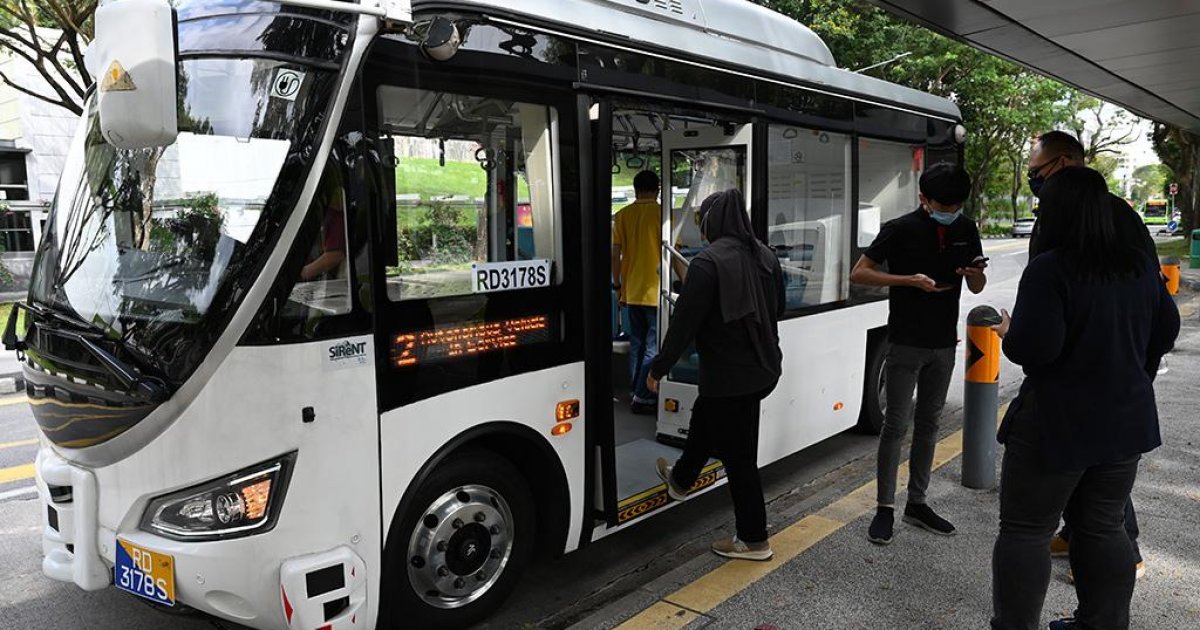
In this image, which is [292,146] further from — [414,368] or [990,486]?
[990,486]

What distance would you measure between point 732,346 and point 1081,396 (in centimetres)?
154

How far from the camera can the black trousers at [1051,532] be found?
9.21 feet

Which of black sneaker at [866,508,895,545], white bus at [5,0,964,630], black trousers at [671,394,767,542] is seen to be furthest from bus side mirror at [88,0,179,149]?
black sneaker at [866,508,895,545]

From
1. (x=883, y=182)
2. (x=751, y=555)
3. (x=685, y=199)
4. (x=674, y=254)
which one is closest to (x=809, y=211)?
(x=685, y=199)

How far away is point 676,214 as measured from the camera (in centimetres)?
582

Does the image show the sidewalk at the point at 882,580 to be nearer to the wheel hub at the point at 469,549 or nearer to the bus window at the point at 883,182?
the wheel hub at the point at 469,549

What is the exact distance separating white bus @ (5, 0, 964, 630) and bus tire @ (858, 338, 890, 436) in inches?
110

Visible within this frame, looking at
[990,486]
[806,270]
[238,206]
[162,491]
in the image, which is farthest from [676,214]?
[162,491]

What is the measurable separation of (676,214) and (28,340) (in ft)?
12.7

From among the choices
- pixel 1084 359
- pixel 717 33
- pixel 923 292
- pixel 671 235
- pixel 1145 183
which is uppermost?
pixel 1145 183

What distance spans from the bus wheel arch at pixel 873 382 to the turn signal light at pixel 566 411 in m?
3.12

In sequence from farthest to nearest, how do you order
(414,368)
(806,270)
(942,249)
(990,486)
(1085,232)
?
(806,270)
(990,486)
(942,249)
(414,368)
(1085,232)

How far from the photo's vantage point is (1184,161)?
Answer: 27828 mm

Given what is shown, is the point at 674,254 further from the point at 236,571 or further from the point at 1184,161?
the point at 1184,161
